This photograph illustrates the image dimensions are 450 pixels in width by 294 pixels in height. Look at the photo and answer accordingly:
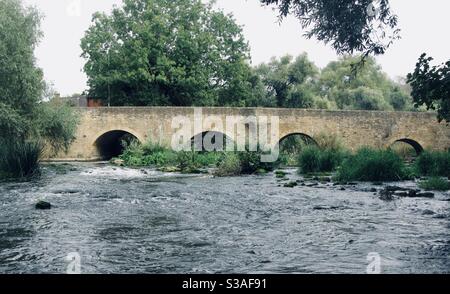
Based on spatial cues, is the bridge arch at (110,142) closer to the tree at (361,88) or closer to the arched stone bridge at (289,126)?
the arched stone bridge at (289,126)

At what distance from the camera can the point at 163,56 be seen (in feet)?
98.4

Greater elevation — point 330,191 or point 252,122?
point 252,122

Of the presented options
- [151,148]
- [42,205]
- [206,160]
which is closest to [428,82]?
[42,205]

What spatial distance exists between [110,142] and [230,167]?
1559 centimetres

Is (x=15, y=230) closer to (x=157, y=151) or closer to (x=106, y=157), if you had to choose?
(x=157, y=151)

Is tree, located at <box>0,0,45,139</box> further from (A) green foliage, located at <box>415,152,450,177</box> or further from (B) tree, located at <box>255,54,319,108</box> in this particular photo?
(B) tree, located at <box>255,54,319,108</box>

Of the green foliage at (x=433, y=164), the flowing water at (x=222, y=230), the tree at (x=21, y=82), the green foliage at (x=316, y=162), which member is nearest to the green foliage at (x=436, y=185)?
the flowing water at (x=222, y=230)

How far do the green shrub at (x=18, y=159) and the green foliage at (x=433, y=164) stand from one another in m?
13.0

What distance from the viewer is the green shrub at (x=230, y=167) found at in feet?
57.5

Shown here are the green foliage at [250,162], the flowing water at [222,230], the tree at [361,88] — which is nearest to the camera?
the flowing water at [222,230]

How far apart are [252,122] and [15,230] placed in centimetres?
1990

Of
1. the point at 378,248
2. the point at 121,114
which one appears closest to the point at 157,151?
the point at 121,114

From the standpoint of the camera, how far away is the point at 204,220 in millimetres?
8664

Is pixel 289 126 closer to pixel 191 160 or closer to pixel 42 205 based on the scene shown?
pixel 191 160
